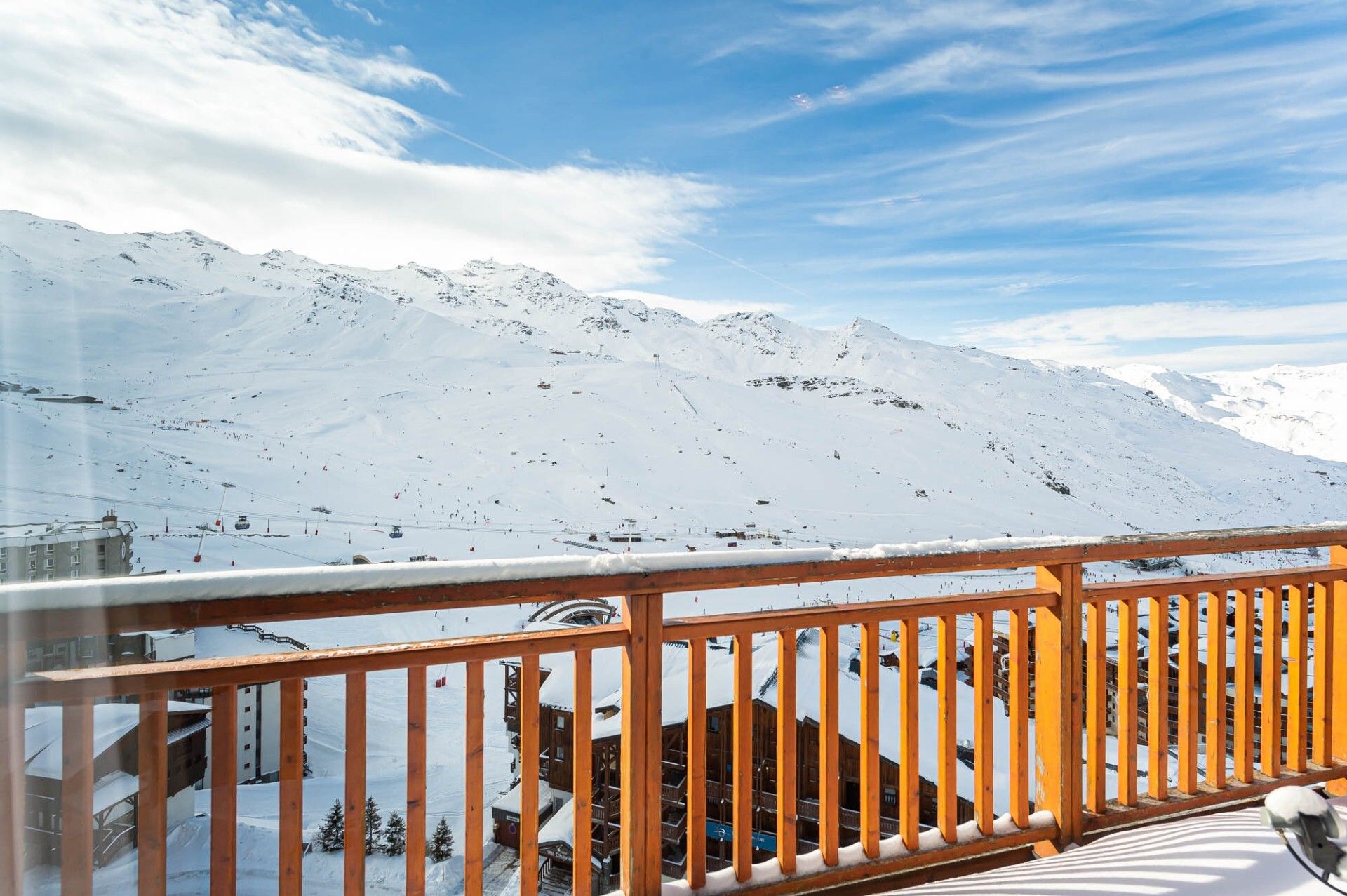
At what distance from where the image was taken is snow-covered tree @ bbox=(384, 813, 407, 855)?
20.9ft

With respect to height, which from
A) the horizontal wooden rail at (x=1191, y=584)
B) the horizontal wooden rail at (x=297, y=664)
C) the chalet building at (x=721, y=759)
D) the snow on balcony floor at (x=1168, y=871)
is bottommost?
the chalet building at (x=721, y=759)

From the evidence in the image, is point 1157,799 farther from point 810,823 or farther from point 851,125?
point 851,125

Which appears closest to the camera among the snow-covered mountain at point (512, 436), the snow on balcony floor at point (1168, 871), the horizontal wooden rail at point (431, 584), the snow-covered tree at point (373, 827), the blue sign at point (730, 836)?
the horizontal wooden rail at point (431, 584)

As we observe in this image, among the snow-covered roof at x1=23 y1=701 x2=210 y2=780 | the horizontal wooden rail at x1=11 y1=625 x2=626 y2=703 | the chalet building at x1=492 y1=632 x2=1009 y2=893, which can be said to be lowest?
the chalet building at x1=492 y1=632 x2=1009 y2=893

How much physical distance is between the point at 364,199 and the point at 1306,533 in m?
6.20

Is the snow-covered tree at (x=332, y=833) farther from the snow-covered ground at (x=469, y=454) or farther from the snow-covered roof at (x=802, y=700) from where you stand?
the snow-covered roof at (x=802, y=700)

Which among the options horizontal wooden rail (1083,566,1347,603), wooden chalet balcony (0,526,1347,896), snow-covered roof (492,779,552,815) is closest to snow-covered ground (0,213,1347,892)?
wooden chalet balcony (0,526,1347,896)

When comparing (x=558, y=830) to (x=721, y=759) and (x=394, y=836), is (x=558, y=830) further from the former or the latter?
(x=721, y=759)

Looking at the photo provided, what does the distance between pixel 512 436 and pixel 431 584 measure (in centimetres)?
3011

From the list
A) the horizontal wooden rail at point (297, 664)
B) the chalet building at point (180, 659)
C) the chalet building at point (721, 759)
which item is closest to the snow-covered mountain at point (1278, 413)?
the chalet building at point (721, 759)

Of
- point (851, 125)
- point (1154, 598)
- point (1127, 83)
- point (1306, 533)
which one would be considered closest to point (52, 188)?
point (1154, 598)

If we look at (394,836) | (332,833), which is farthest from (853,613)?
→ (394,836)

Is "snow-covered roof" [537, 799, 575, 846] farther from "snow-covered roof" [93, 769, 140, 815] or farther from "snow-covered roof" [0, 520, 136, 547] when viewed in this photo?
"snow-covered roof" [93, 769, 140, 815]

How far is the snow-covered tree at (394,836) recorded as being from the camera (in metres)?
6.37
